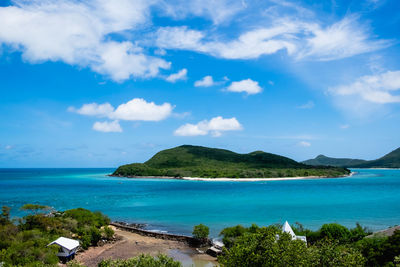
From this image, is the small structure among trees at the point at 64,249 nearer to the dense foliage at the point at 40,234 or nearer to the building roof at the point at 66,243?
the building roof at the point at 66,243

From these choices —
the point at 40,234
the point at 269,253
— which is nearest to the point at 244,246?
the point at 269,253


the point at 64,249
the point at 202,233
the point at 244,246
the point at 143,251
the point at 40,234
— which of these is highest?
the point at 244,246

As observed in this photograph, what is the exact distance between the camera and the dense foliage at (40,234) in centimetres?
2243

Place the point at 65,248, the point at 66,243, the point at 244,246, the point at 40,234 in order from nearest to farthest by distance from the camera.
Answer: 1. the point at 244,246
2. the point at 65,248
3. the point at 66,243
4. the point at 40,234

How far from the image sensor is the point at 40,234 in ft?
90.6

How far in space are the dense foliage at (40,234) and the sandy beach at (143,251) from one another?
1838mm

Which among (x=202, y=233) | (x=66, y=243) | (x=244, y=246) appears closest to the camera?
(x=244, y=246)

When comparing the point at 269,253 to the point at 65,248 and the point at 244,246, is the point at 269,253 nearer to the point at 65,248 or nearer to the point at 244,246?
the point at 244,246

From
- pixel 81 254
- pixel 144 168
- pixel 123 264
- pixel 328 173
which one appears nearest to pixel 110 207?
pixel 81 254

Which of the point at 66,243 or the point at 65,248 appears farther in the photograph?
the point at 66,243

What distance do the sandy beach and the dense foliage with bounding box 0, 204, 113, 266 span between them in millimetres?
1838

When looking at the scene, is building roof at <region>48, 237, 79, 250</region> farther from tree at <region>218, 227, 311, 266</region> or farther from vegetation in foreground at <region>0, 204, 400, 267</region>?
tree at <region>218, 227, 311, 266</region>

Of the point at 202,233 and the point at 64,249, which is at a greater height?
the point at 64,249

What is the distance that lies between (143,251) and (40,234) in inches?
384
